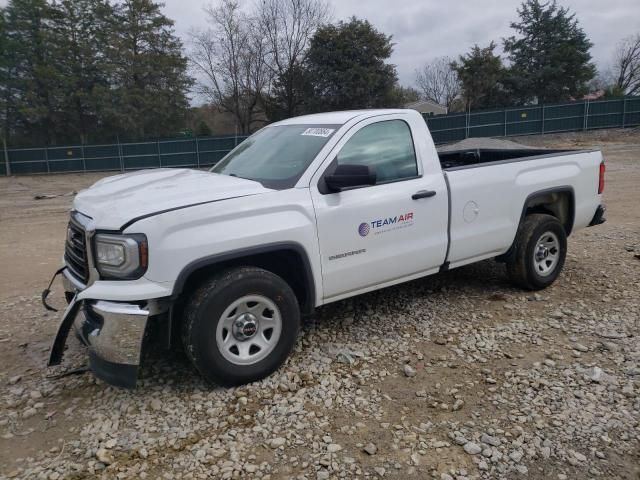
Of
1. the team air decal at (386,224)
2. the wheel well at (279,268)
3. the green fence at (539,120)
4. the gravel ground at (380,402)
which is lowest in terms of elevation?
the gravel ground at (380,402)

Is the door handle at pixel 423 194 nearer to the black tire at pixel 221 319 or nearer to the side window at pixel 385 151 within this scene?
the side window at pixel 385 151

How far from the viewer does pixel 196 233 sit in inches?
128

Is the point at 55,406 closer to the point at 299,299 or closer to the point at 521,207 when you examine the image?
the point at 299,299

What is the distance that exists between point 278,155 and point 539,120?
29976 millimetres

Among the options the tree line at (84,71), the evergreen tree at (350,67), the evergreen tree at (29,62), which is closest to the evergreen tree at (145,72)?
the tree line at (84,71)

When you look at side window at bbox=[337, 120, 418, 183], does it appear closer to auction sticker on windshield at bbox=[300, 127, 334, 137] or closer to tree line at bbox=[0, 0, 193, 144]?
auction sticker on windshield at bbox=[300, 127, 334, 137]

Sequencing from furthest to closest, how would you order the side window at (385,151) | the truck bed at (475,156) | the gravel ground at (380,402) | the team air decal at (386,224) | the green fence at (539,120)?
the green fence at (539,120) < the truck bed at (475,156) < the side window at (385,151) < the team air decal at (386,224) < the gravel ground at (380,402)

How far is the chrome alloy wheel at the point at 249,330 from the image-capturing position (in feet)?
11.3

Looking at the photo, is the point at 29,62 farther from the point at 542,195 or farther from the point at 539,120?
the point at 542,195

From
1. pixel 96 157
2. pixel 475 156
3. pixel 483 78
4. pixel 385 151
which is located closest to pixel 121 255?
pixel 385 151

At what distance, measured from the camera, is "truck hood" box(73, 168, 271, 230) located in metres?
3.21

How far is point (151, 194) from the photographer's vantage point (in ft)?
11.6

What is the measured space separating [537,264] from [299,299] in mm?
2750

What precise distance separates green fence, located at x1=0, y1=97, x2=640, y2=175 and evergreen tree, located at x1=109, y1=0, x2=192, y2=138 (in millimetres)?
6720
